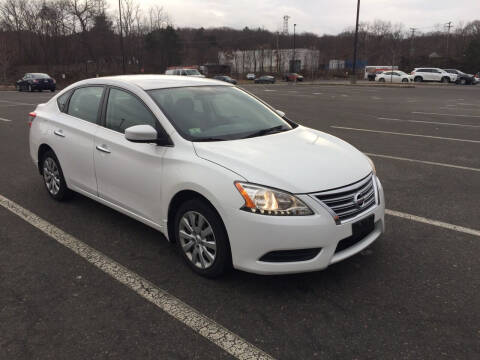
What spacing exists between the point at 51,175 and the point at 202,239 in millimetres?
2899

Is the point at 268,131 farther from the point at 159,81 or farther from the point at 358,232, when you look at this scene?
the point at 358,232

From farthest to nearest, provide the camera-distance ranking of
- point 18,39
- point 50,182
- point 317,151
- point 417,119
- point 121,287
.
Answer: point 18,39 < point 417,119 < point 50,182 < point 317,151 < point 121,287

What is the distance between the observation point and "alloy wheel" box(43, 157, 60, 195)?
5168mm

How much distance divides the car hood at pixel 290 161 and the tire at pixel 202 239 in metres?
0.41

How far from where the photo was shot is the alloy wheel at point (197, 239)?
3.29 meters

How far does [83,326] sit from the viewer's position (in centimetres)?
284

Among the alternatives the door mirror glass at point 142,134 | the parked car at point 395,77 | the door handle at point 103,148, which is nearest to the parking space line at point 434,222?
the door mirror glass at point 142,134

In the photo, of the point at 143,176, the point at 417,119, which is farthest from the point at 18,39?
the point at 143,176

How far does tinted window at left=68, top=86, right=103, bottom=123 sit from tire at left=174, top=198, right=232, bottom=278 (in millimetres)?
1775

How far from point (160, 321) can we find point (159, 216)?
104 centimetres

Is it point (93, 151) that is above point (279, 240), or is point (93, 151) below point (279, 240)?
above

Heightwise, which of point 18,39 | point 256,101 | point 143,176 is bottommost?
point 143,176

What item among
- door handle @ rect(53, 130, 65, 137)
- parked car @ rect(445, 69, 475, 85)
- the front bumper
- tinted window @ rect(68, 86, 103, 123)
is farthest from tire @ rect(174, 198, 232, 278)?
parked car @ rect(445, 69, 475, 85)

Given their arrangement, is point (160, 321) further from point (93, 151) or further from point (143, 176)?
point (93, 151)
